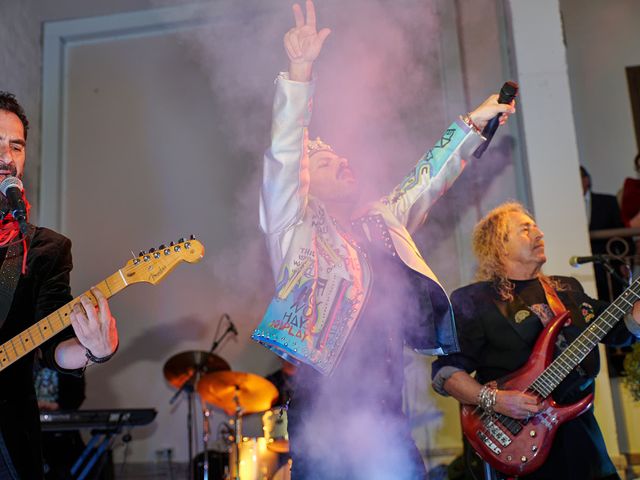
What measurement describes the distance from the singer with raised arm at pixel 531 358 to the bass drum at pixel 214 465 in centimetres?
262

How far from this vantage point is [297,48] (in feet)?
7.84

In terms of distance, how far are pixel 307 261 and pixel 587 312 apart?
1.34 metres

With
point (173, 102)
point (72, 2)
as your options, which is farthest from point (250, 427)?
point (72, 2)

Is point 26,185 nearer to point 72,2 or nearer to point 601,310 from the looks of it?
point 72,2

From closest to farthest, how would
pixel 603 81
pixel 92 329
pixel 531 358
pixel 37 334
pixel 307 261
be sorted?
1. pixel 92 329
2. pixel 37 334
3. pixel 307 261
4. pixel 531 358
5. pixel 603 81

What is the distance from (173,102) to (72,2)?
1.18m

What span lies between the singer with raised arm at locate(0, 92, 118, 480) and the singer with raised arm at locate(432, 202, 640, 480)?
158 cm

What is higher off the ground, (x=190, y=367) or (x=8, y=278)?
(x=8, y=278)

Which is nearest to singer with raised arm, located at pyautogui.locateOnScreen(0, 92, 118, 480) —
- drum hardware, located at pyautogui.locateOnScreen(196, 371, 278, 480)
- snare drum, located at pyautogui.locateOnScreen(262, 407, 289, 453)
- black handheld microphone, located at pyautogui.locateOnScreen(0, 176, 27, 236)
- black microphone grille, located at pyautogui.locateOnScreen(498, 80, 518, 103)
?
black handheld microphone, located at pyautogui.locateOnScreen(0, 176, 27, 236)

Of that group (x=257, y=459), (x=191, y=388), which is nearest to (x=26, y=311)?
(x=257, y=459)

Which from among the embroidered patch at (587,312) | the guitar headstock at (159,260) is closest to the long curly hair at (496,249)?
the embroidered patch at (587,312)

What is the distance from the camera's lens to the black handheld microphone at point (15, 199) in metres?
2.00

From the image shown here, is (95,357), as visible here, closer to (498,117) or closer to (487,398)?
(487,398)

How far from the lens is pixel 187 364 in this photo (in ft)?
17.1
